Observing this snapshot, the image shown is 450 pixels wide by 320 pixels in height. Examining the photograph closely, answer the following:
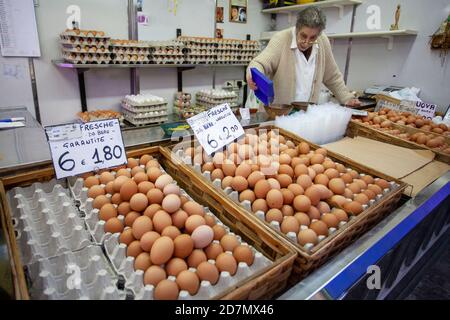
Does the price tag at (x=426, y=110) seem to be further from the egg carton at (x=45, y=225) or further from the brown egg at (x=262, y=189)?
the egg carton at (x=45, y=225)

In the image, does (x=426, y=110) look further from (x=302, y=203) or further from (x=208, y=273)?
(x=208, y=273)

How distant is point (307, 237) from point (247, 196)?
30cm

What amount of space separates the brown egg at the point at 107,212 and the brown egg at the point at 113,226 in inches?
1.3

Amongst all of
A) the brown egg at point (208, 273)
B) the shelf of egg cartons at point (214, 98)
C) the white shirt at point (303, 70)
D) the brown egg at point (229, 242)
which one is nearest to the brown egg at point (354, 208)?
the brown egg at point (229, 242)

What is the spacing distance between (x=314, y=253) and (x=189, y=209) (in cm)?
45

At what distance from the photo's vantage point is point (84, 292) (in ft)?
2.57

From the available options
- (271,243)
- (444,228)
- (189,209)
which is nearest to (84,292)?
(189,209)

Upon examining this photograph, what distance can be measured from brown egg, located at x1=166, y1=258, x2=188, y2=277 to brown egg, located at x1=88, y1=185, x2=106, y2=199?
46 centimetres

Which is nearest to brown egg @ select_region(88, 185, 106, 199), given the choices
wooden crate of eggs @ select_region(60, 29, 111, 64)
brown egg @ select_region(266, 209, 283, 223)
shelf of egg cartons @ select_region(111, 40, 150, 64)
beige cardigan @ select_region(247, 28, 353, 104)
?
brown egg @ select_region(266, 209, 283, 223)

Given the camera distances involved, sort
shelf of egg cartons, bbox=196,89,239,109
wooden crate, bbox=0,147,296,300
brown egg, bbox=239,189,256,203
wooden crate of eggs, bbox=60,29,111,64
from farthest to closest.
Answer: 1. shelf of egg cartons, bbox=196,89,239,109
2. wooden crate of eggs, bbox=60,29,111,64
3. brown egg, bbox=239,189,256,203
4. wooden crate, bbox=0,147,296,300

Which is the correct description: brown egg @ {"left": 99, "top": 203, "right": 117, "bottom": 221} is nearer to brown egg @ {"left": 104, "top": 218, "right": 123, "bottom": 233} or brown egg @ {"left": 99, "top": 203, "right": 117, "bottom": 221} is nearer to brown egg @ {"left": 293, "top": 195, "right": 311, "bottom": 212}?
brown egg @ {"left": 104, "top": 218, "right": 123, "bottom": 233}

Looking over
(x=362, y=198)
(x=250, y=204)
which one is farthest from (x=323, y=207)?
(x=250, y=204)

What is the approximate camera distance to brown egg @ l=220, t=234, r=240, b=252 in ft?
3.20
